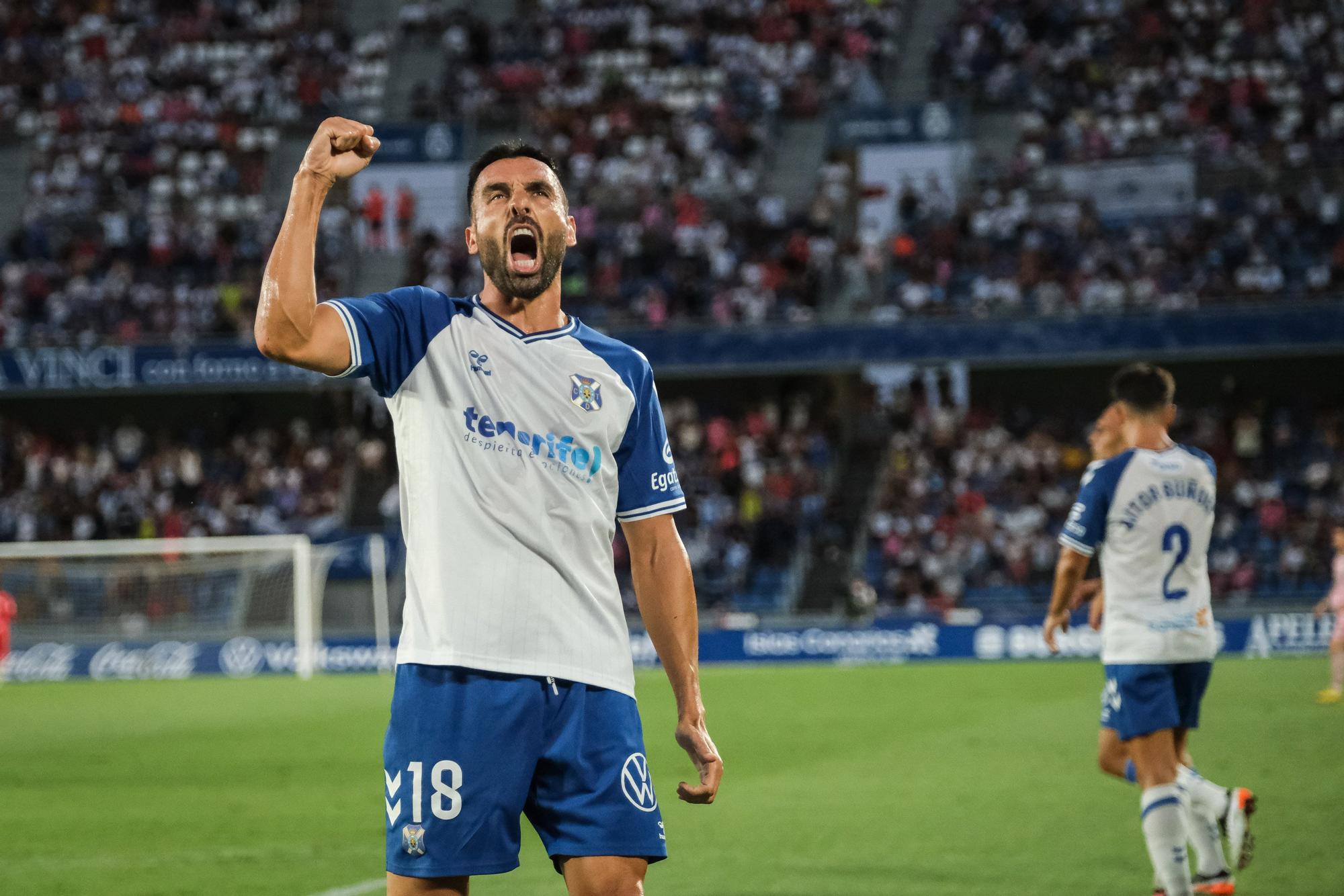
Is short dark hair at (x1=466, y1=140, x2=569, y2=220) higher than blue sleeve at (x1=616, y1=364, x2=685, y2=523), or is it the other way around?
short dark hair at (x1=466, y1=140, x2=569, y2=220)

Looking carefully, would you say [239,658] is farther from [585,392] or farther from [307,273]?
[307,273]

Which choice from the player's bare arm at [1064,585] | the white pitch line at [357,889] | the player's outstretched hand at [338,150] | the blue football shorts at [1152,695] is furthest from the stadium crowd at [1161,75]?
the player's outstretched hand at [338,150]

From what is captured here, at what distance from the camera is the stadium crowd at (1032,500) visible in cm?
2659

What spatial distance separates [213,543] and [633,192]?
41.5 ft

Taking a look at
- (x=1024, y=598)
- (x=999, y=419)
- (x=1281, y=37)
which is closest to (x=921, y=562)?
(x=1024, y=598)

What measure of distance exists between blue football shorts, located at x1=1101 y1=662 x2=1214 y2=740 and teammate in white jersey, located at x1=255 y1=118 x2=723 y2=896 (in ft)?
11.0

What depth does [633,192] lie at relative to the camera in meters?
34.1

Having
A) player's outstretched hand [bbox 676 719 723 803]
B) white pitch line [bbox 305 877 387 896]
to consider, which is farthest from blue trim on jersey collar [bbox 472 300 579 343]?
white pitch line [bbox 305 877 387 896]

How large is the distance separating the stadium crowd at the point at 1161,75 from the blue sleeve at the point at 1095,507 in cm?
2556

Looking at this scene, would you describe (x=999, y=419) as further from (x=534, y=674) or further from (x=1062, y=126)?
(x=534, y=674)

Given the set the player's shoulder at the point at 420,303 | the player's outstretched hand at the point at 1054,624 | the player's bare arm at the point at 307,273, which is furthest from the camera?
the player's outstretched hand at the point at 1054,624

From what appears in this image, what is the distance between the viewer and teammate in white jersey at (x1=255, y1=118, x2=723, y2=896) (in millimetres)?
3688

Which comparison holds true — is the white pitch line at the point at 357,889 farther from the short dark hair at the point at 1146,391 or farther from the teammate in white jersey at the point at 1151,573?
the short dark hair at the point at 1146,391

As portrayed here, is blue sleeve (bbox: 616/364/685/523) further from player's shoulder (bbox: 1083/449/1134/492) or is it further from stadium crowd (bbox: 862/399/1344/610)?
stadium crowd (bbox: 862/399/1344/610)
